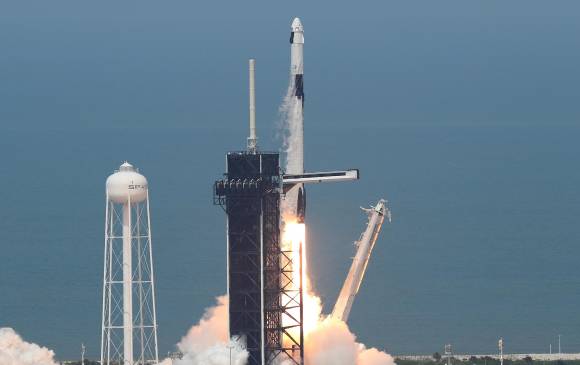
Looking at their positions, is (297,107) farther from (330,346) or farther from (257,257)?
(330,346)

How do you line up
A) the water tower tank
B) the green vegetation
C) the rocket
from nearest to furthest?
1. the water tower tank
2. the rocket
3. the green vegetation

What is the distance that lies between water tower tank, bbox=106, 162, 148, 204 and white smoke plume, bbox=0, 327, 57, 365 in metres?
7.06

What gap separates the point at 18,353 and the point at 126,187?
7935 mm

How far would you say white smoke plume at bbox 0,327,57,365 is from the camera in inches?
3487

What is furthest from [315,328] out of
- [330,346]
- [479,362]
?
[479,362]

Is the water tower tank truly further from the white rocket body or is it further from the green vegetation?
the green vegetation

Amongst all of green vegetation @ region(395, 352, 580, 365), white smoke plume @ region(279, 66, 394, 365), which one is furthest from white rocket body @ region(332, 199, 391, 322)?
green vegetation @ region(395, 352, 580, 365)

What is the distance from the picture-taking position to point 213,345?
87.1m

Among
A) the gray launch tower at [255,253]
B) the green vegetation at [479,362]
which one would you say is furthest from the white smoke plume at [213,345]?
the green vegetation at [479,362]

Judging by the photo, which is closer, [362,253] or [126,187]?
[126,187]

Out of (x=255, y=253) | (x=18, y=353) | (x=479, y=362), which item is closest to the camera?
(x=255, y=253)

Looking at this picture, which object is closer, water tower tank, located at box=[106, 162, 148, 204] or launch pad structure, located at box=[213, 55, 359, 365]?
launch pad structure, located at box=[213, 55, 359, 365]

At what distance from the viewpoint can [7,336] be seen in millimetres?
90312

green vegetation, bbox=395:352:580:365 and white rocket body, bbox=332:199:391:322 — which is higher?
green vegetation, bbox=395:352:580:365
